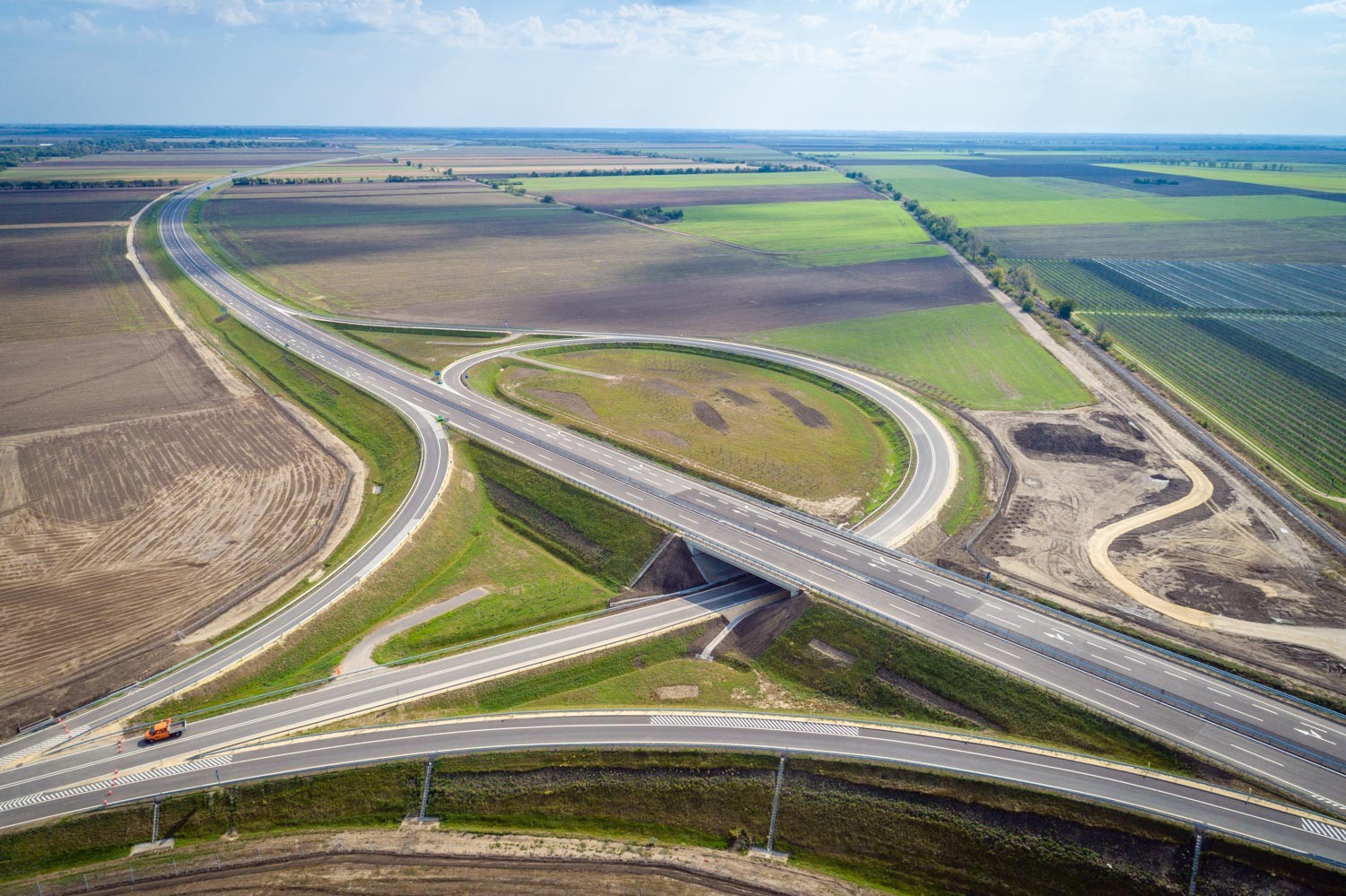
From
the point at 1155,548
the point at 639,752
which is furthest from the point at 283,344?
the point at 1155,548

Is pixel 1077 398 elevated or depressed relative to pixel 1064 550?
elevated

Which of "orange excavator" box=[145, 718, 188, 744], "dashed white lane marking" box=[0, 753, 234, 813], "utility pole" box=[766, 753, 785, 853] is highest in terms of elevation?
"orange excavator" box=[145, 718, 188, 744]

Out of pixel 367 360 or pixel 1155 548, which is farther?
pixel 367 360

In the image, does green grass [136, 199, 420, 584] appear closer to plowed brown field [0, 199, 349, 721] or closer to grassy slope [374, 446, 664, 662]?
plowed brown field [0, 199, 349, 721]

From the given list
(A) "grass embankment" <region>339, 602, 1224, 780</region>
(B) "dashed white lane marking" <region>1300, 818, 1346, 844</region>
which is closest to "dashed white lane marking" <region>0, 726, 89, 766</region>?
(A) "grass embankment" <region>339, 602, 1224, 780</region>

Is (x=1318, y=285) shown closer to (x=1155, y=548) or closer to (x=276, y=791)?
(x=1155, y=548)

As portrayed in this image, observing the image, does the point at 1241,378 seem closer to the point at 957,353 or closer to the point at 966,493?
the point at 957,353

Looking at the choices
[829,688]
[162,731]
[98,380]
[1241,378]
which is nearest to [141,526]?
[162,731]
